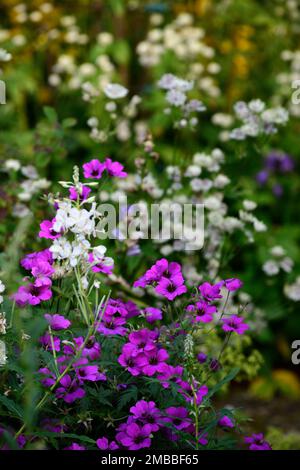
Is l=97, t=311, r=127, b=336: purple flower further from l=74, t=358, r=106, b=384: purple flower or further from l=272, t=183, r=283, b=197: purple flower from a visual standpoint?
l=272, t=183, r=283, b=197: purple flower

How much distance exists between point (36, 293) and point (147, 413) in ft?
1.14

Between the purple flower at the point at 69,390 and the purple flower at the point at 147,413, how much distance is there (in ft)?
→ 0.37

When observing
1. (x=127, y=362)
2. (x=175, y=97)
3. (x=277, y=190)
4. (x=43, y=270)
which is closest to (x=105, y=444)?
(x=127, y=362)

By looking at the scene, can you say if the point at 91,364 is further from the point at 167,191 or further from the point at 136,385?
the point at 167,191

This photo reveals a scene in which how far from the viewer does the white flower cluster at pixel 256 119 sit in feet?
7.64

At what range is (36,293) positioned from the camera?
4.82 ft

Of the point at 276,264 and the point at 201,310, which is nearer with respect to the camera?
the point at 201,310

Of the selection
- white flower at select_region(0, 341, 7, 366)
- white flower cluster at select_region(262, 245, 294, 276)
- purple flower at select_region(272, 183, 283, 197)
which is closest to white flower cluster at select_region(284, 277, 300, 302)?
white flower cluster at select_region(262, 245, 294, 276)

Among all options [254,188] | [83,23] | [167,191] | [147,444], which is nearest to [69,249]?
[147,444]

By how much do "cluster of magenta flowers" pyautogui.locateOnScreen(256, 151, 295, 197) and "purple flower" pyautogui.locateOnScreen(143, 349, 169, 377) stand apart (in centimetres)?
259

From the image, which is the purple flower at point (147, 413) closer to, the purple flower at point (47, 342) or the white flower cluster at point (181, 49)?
the purple flower at point (47, 342)

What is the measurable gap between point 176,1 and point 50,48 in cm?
87

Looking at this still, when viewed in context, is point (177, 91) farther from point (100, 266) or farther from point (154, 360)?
point (154, 360)

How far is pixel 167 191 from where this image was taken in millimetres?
2480
